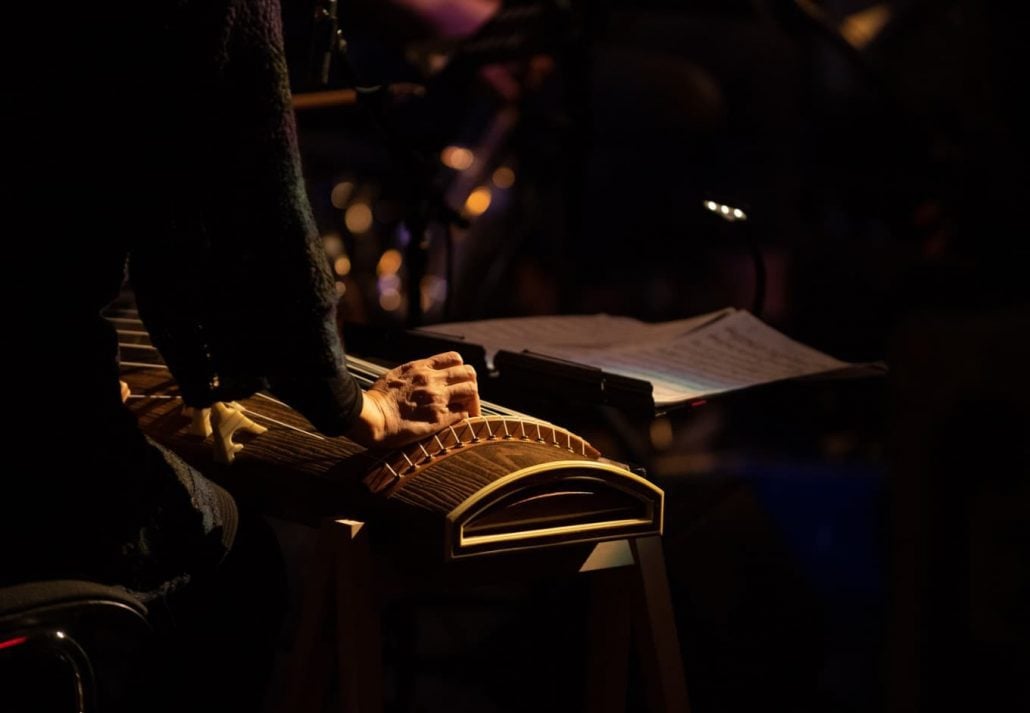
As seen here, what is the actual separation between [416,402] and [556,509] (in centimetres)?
21

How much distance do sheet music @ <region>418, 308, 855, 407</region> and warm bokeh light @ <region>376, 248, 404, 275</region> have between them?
201 centimetres

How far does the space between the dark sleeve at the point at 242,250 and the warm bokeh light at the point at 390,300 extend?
334 cm

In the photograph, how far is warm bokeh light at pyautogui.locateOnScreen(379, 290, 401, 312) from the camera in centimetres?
460

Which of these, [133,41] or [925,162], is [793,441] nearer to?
[925,162]

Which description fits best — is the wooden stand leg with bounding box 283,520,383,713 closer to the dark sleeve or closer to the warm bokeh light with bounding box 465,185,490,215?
the dark sleeve

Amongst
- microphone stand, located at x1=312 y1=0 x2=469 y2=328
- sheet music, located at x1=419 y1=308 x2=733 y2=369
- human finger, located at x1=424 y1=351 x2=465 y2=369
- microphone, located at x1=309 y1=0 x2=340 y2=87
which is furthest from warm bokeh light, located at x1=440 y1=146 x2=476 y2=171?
human finger, located at x1=424 y1=351 x2=465 y2=369

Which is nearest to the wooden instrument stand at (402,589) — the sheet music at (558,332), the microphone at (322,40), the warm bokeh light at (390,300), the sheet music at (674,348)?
the sheet music at (674,348)

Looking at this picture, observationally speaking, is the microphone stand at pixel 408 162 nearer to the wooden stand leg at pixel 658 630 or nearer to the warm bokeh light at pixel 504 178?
the wooden stand leg at pixel 658 630

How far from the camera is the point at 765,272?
266cm

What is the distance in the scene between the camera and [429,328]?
2148mm

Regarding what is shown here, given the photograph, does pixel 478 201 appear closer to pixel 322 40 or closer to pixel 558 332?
pixel 558 332

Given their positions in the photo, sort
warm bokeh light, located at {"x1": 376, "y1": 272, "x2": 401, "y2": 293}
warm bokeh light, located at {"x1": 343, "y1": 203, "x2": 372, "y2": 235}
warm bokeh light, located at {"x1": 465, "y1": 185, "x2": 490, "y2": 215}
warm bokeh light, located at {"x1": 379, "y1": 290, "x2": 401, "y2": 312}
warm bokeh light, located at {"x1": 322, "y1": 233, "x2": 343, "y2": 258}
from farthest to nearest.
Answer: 1. warm bokeh light, located at {"x1": 343, "y1": 203, "x2": 372, "y2": 235}
2. warm bokeh light, located at {"x1": 465, "y1": 185, "x2": 490, "y2": 215}
3. warm bokeh light, located at {"x1": 379, "y1": 290, "x2": 401, "y2": 312}
4. warm bokeh light, located at {"x1": 376, "y1": 272, "x2": 401, "y2": 293}
5. warm bokeh light, located at {"x1": 322, "y1": 233, "x2": 343, "y2": 258}

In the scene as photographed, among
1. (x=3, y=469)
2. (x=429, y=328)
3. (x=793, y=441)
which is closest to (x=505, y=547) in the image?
(x=3, y=469)

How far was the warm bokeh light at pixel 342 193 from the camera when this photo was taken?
485 centimetres
